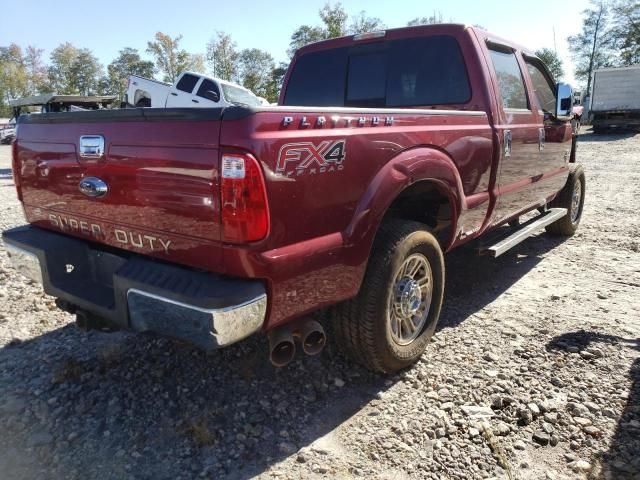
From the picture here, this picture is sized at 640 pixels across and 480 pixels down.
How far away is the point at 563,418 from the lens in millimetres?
2564

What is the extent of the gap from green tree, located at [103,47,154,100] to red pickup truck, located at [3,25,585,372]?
2622 inches

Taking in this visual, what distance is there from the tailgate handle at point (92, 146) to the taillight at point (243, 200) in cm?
80

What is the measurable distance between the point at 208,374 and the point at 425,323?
1.39m

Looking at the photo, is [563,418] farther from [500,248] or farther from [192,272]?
[192,272]

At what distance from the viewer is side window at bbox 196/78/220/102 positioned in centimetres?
1187

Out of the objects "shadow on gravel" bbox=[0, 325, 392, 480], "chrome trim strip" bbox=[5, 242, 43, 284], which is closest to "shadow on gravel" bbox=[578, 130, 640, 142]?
"shadow on gravel" bbox=[0, 325, 392, 480]

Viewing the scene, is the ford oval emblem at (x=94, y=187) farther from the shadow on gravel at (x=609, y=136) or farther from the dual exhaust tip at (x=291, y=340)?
the shadow on gravel at (x=609, y=136)

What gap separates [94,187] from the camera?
2.38m

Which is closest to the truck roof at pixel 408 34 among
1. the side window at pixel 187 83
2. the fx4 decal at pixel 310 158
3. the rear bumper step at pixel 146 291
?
the fx4 decal at pixel 310 158

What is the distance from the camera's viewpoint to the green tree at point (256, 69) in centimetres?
4062

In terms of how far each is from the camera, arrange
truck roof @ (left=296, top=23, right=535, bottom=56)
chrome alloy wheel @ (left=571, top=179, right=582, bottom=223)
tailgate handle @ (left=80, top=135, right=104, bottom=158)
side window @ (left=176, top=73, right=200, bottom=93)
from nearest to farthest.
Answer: tailgate handle @ (left=80, top=135, right=104, bottom=158)
truck roof @ (left=296, top=23, right=535, bottom=56)
chrome alloy wheel @ (left=571, top=179, right=582, bottom=223)
side window @ (left=176, top=73, right=200, bottom=93)

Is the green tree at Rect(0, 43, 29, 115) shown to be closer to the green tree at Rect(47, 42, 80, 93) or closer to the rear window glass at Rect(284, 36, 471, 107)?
the green tree at Rect(47, 42, 80, 93)

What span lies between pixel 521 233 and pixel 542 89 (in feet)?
5.41

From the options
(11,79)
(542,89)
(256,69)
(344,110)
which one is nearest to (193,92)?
→ (542,89)
